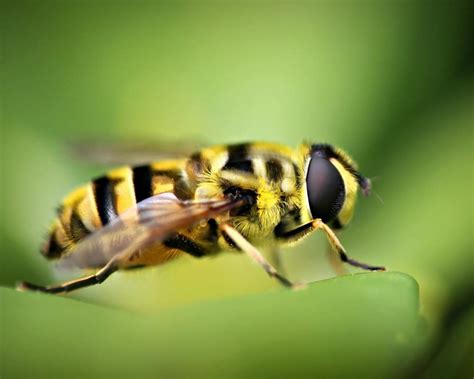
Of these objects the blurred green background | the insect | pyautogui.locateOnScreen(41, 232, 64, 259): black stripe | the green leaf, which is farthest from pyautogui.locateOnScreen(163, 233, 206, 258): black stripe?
the green leaf

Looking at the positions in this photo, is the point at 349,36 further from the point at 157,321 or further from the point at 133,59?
the point at 157,321

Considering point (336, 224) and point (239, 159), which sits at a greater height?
point (239, 159)

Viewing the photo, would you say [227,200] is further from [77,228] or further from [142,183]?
[77,228]

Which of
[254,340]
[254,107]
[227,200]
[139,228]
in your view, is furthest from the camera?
[254,107]

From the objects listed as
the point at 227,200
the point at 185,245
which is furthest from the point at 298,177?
the point at 185,245

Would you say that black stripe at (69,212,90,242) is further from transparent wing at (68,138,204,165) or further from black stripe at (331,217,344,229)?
black stripe at (331,217,344,229)
